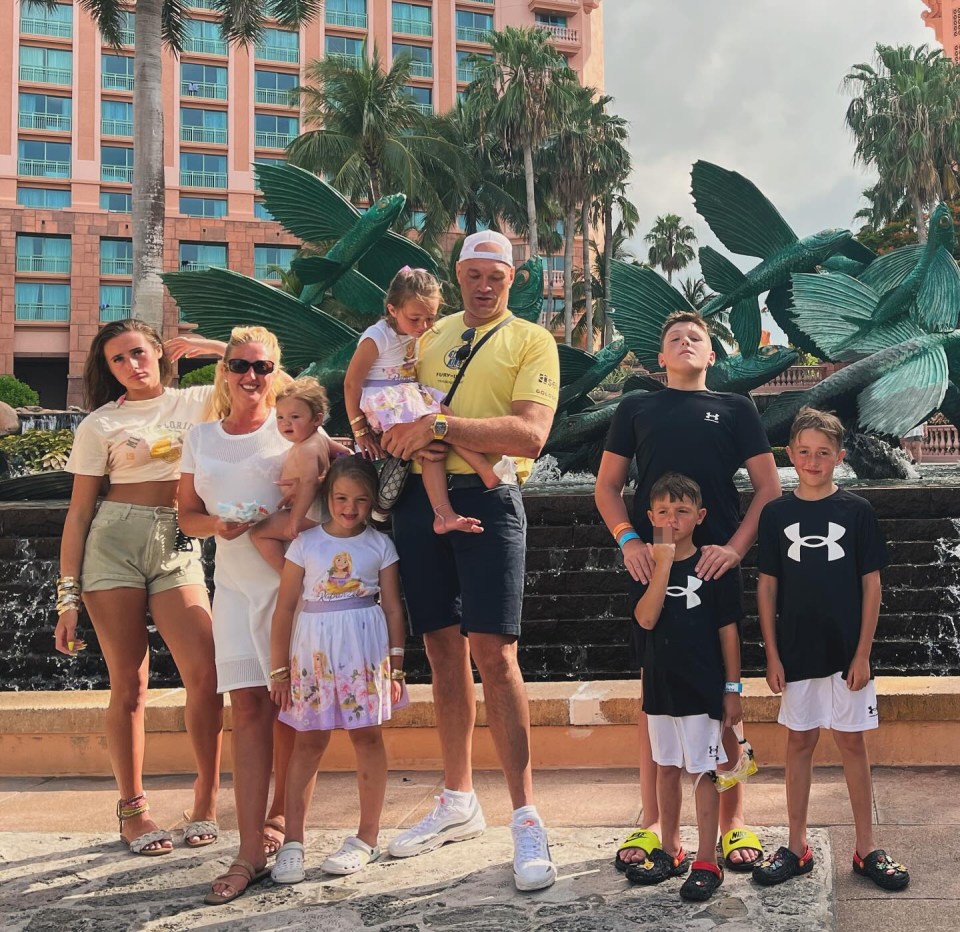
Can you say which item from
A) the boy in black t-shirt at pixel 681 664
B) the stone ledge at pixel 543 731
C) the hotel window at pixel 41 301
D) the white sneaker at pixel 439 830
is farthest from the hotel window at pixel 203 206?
the boy in black t-shirt at pixel 681 664

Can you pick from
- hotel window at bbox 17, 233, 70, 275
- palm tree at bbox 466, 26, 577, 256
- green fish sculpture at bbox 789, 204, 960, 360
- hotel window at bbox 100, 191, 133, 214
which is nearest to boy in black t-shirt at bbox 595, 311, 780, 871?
green fish sculpture at bbox 789, 204, 960, 360

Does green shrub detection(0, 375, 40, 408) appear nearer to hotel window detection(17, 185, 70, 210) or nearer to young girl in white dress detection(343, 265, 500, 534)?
hotel window detection(17, 185, 70, 210)

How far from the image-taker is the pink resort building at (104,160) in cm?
4597

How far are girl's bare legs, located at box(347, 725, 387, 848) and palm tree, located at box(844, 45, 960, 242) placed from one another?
32.0 m

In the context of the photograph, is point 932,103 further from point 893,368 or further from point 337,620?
point 337,620

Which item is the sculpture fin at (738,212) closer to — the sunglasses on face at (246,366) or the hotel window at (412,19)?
the sunglasses on face at (246,366)

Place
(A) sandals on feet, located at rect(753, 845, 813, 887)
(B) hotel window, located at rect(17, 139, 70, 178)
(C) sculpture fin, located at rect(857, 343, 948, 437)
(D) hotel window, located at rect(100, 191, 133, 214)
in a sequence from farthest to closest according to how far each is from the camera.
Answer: (D) hotel window, located at rect(100, 191, 133, 214) → (B) hotel window, located at rect(17, 139, 70, 178) → (C) sculpture fin, located at rect(857, 343, 948, 437) → (A) sandals on feet, located at rect(753, 845, 813, 887)

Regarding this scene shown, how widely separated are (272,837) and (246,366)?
1522 mm

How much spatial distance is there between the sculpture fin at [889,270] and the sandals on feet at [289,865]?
9579 mm

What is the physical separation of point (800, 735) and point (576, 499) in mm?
3929

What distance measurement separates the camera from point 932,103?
32125 mm

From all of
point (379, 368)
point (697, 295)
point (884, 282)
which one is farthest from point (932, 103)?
point (379, 368)

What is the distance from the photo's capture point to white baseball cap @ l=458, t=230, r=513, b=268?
11.2 feet

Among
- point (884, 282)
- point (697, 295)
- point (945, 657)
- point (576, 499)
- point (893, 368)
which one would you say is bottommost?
point (945, 657)
